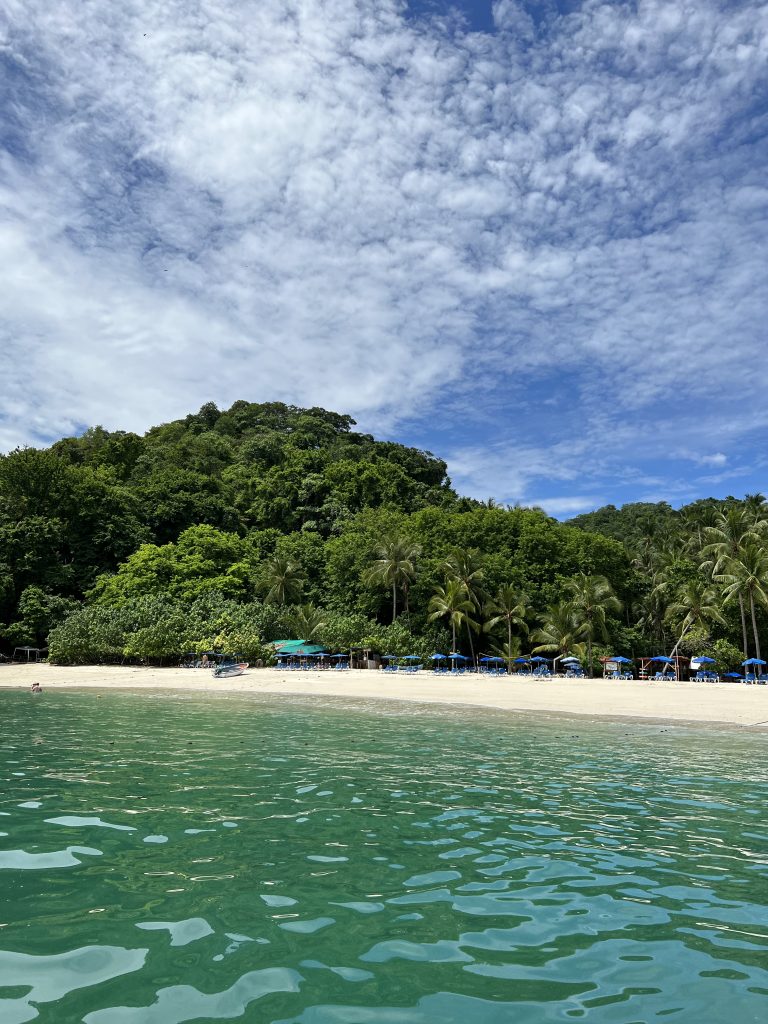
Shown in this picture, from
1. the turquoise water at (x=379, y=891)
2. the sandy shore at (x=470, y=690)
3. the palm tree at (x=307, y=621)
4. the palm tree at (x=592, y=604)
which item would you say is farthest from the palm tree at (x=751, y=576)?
the turquoise water at (x=379, y=891)

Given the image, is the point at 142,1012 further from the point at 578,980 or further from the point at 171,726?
the point at 171,726

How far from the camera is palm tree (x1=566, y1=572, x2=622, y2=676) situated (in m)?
49.6

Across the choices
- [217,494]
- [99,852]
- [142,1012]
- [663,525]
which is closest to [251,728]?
[99,852]

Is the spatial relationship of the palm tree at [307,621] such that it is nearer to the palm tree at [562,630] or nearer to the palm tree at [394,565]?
the palm tree at [394,565]

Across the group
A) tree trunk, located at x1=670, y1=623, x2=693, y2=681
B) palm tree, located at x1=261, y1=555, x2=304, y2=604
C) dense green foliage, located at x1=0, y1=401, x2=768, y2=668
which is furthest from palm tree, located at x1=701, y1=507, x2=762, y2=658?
palm tree, located at x1=261, y1=555, x2=304, y2=604

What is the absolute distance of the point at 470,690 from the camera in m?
32.8

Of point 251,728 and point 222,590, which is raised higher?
point 222,590

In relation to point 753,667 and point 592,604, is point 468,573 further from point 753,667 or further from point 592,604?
point 753,667

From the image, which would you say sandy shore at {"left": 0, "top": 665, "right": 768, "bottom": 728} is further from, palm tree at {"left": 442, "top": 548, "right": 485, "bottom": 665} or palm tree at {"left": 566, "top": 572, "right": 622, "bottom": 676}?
palm tree at {"left": 566, "top": 572, "right": 622, "bottom": 676}

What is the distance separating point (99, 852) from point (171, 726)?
11941 millimetres

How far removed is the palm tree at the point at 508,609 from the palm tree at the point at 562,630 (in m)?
1.95

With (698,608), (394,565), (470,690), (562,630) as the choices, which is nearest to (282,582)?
(394,565)

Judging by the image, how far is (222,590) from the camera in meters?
55.5

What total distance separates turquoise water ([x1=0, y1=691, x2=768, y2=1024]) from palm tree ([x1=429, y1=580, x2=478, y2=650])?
126 ft
